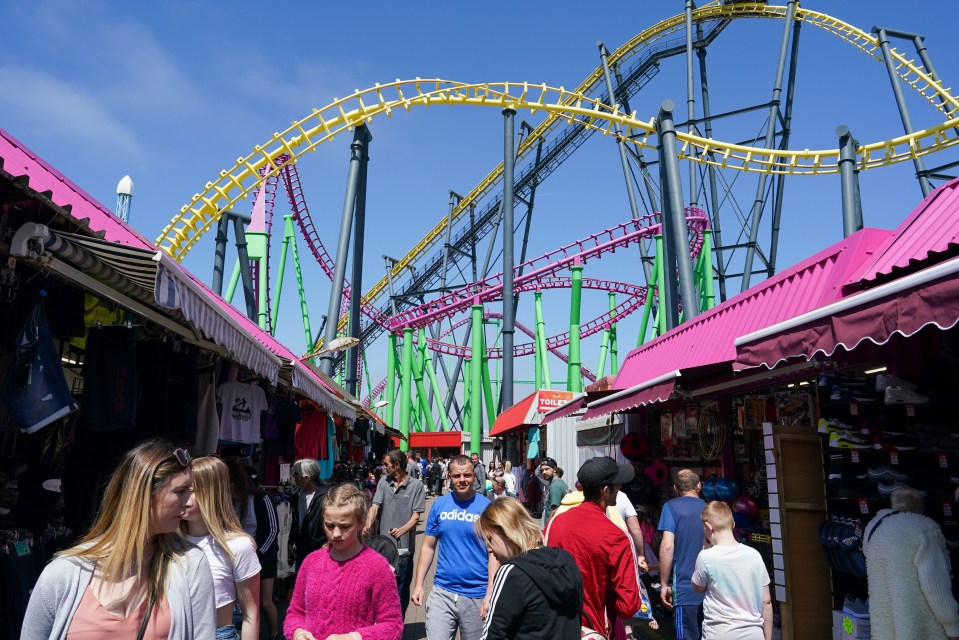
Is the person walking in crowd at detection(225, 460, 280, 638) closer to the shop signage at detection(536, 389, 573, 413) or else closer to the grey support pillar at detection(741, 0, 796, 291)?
the shop signage at detection(536, 389, 573, 413)

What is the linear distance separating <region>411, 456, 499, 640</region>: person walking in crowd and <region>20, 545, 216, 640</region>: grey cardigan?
71.2 inches

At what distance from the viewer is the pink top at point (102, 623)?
149 cm

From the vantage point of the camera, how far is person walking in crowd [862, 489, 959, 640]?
2.92 meters

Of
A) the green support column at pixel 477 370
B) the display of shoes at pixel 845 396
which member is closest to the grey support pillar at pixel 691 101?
the green support column at pixel 477 370

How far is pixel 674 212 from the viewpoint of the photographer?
1060 cm

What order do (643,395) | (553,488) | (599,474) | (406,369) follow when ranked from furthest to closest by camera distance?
(406,369) → (553,488) → (643,395) → (599,474)

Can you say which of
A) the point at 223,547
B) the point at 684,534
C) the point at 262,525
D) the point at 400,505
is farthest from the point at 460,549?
the point at 400,505

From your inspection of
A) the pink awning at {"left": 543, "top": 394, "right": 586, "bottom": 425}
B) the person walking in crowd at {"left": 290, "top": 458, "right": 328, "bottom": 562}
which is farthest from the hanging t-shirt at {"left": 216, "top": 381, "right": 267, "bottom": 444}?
the pink awning at {"left": 543, "top": 394, "right": 586, "bottom": 425}

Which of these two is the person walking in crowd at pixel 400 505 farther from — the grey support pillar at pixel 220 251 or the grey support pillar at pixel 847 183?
the grey support pillar at pixel 220 251

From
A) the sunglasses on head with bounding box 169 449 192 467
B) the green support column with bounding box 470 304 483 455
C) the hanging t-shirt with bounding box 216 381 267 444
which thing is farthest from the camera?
the green support column with bounding box 470 304 483 455

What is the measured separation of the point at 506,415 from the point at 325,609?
579 inches

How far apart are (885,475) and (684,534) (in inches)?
46.4

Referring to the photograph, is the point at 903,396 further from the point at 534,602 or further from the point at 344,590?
the point at 344,590

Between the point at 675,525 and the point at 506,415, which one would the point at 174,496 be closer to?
the point at 675,525
